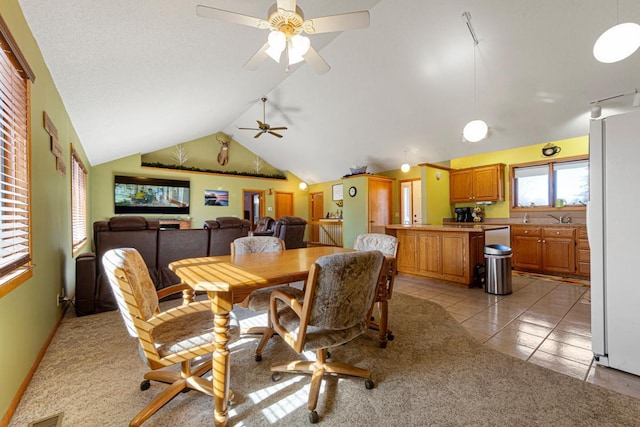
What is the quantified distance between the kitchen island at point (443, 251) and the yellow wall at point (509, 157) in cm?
189

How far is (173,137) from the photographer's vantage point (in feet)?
23.0

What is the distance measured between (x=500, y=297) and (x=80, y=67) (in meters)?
5.41

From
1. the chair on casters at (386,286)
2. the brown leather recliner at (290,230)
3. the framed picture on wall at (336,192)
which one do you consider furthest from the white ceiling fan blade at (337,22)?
the framed picture on wall at (336,192)

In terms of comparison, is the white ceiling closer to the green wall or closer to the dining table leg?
the green wall

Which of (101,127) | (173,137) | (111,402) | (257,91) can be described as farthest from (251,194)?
(111,402)

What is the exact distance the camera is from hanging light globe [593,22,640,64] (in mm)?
2101

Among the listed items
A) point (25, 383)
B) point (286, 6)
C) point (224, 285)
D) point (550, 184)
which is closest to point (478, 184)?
point (550, 184)

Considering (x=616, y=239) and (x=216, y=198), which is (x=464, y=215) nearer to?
(x=616, y=239)

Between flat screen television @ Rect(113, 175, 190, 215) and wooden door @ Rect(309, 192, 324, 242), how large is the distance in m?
4.30

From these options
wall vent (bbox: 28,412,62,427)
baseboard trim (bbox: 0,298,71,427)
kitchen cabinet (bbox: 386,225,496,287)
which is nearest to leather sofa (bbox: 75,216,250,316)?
baseboard trim (bbox: 0,298,71,427)

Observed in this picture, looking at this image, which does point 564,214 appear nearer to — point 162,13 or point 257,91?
point 257,91

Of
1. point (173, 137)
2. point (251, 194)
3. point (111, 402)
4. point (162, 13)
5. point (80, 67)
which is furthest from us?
point (251, 194)

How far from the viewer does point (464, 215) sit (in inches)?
249

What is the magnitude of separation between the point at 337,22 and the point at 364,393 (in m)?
2.71
